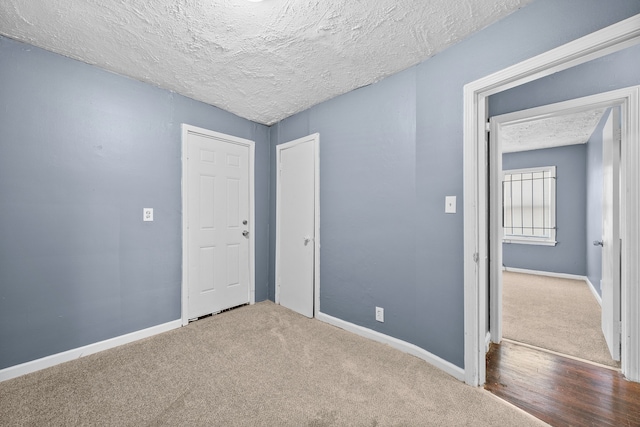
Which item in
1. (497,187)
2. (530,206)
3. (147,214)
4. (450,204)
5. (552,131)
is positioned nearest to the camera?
(450,204)

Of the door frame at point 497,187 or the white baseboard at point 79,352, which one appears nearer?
the white baseboard at point 79,352

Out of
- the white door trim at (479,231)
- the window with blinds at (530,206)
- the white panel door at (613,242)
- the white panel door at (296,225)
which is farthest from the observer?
the window with blinds at (530,206)

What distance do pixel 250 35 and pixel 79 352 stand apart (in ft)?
9.27

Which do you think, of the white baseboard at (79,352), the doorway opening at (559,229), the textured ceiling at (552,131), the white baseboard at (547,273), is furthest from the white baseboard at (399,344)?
the white baseboard at (547,273)

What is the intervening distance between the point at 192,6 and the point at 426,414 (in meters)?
2.80

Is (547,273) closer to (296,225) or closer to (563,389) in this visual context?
(563,389)

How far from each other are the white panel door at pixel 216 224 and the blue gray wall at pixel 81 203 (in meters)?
0.18

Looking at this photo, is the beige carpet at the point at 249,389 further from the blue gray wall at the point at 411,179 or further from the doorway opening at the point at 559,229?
the doorway opening at the point at 559,229

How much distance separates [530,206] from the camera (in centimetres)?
545

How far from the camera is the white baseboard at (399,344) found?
187 centimetres

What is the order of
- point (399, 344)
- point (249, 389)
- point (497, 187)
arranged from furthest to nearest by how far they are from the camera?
point (497, 187), point (399, 344), point (249, 389)

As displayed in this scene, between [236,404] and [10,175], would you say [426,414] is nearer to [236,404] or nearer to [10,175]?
[236,404]

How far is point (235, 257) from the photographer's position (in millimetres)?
3215

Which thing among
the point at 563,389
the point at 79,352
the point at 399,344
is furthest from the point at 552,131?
the point at 79,352
